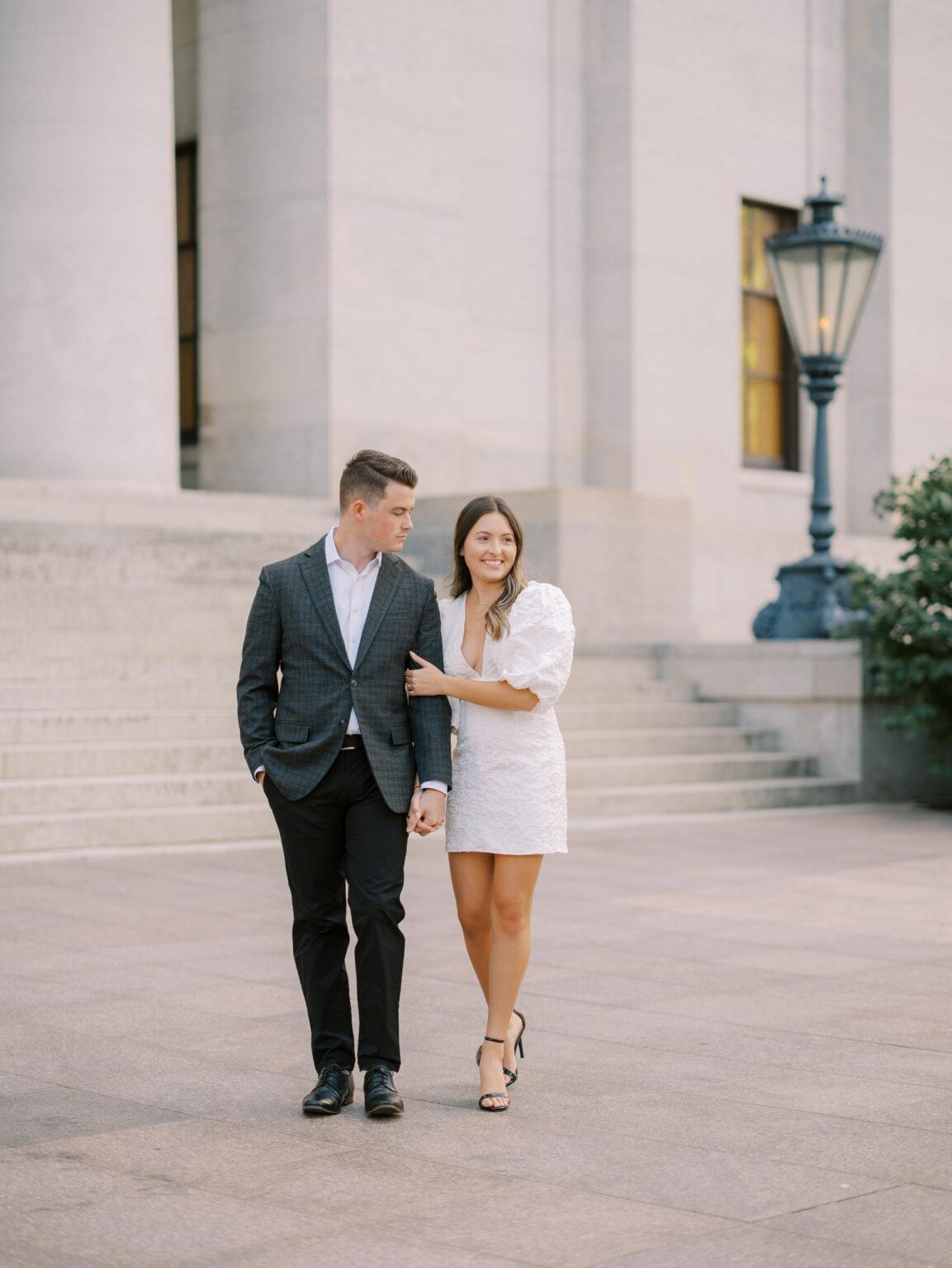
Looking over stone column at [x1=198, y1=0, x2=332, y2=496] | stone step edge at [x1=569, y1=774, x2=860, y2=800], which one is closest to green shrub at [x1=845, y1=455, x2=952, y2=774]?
stone step edge at [x1=569, y1=774, x2=860, y2=800]

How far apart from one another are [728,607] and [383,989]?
1634cm

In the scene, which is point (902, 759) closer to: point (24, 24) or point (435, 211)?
point (435, 211)

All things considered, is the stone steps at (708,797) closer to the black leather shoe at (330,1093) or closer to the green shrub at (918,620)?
the green shrub at (918,620)

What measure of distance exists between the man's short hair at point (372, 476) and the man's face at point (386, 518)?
2 centimetres

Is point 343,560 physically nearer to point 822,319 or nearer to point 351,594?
point 351,594

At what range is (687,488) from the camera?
2192 centimetres

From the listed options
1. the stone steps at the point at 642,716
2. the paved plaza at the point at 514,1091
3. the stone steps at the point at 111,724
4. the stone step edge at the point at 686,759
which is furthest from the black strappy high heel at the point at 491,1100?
the stone steps at the point at 642,716

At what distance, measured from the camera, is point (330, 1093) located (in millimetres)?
5176

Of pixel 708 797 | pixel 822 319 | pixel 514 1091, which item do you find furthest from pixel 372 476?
pixel 822 319

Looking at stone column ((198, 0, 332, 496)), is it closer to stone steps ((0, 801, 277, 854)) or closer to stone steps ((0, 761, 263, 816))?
stone steps ((0, 761, 263, 816))

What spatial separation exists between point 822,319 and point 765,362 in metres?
9.90

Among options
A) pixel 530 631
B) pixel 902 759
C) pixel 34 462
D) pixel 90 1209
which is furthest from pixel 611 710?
pixel 90 1209

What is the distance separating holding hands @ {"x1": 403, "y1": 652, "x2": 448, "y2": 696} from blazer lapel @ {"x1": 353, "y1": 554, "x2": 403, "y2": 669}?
15cm

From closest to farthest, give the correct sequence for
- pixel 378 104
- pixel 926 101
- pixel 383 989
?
pixel 383 989 → pixel 378 104 → pixel 926 101
